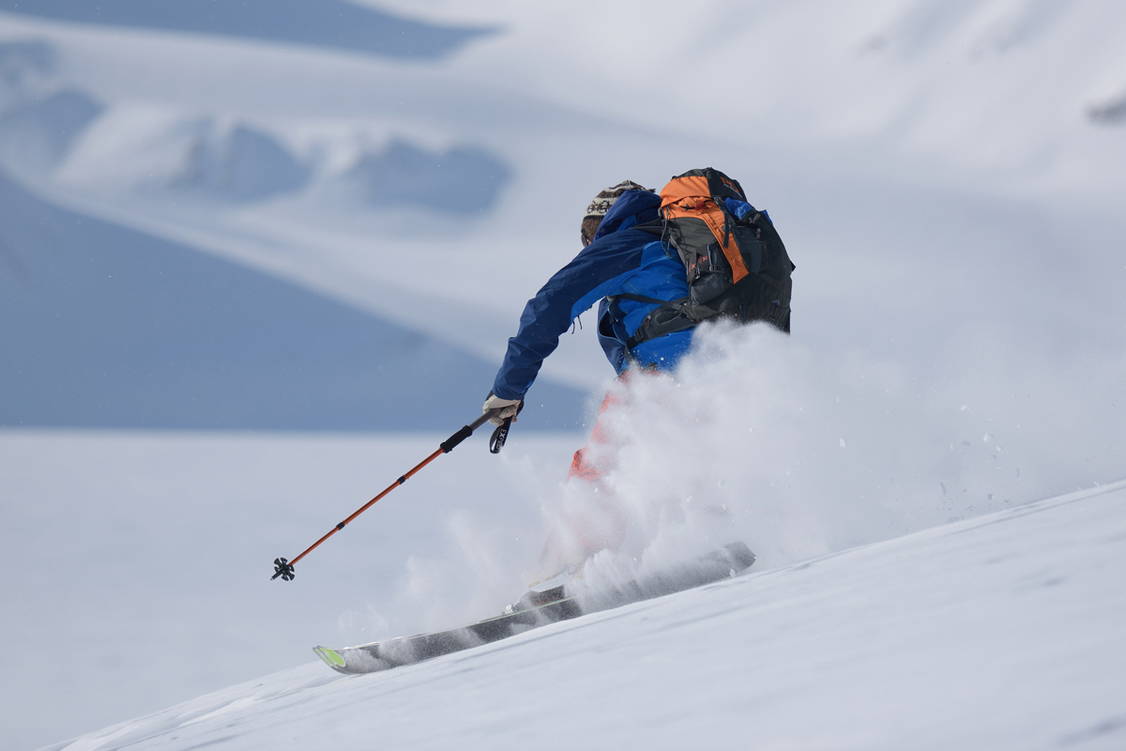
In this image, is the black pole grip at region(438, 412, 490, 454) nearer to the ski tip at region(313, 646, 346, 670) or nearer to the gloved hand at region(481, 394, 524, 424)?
the gloved hand at region(481, 394, 524, 424)

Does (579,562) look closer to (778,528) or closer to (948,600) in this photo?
(778,528)

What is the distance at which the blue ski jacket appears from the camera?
3902 mm

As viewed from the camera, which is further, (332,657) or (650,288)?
(650,288)

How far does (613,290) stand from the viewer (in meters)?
4.00

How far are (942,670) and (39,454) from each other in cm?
2298

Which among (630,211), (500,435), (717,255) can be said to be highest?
(630,211)

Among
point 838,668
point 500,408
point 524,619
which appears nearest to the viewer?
point 838,668

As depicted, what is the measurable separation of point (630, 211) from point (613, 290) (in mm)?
337

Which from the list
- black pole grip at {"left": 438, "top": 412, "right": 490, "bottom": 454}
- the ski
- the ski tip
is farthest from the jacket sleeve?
the ski tip

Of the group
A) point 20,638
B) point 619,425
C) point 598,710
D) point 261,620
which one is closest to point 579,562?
point 619,425

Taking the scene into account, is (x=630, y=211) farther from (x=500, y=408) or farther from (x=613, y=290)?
(x=500, y=408)

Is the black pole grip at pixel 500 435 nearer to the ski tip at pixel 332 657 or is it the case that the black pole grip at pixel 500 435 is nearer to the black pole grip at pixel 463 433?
the black pole grip at pixel 463 433

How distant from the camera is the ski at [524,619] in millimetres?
3617

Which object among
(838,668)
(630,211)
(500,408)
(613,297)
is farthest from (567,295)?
(838,668)
